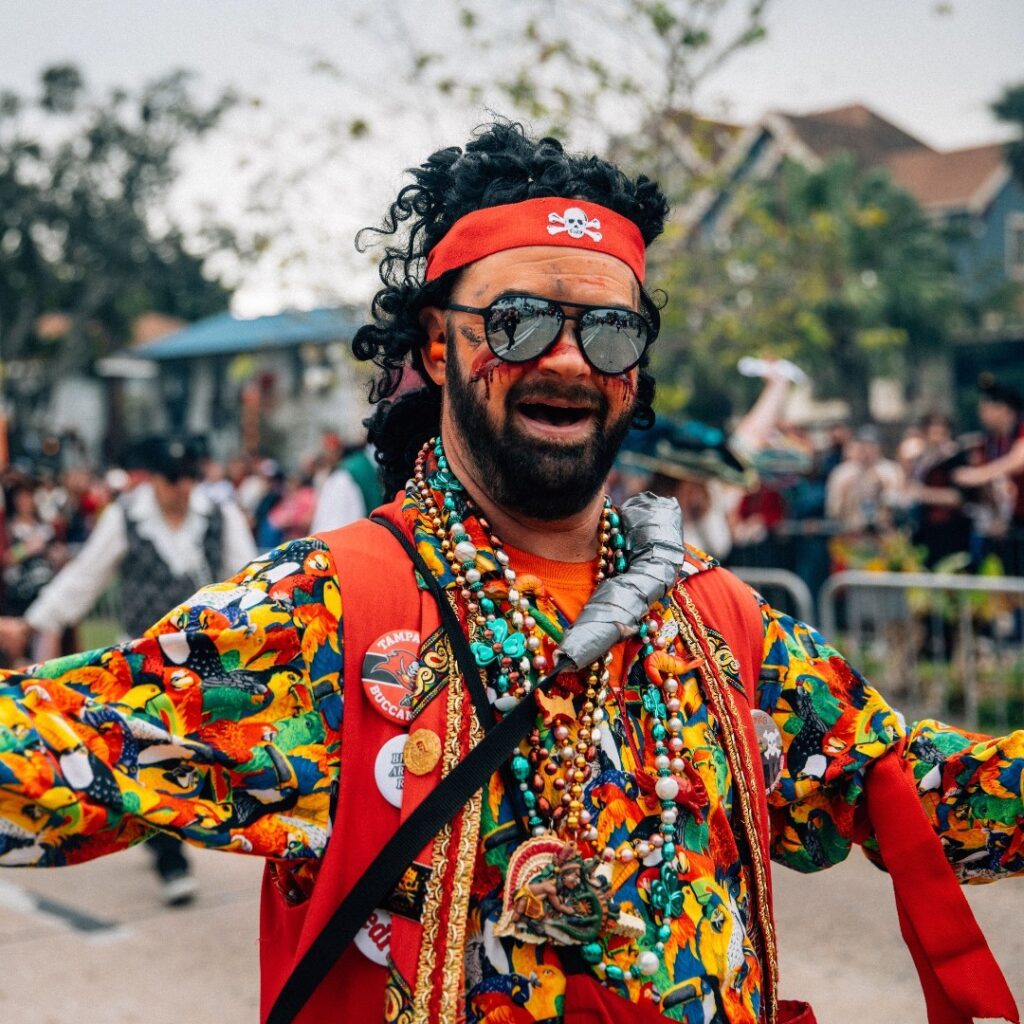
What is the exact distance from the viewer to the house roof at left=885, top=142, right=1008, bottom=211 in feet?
140

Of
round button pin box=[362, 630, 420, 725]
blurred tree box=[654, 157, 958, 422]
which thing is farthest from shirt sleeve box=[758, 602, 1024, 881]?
blurred tree box=[654, 157, 958, 422]

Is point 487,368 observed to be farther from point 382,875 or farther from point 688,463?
point 688,463

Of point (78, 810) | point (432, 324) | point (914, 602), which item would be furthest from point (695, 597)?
point (914, 602)

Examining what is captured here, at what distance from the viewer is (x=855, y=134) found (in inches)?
1950

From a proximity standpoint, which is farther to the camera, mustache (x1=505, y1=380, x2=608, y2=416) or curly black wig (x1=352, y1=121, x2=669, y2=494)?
curly black wig (x1=352, y1=121, x2=669, y2=494)

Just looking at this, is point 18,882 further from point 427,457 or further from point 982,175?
point 982,175

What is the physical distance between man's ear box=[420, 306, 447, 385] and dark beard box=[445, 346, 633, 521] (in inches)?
5.9

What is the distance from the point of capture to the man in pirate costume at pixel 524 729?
1.77 metres

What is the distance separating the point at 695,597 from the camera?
2.21 m

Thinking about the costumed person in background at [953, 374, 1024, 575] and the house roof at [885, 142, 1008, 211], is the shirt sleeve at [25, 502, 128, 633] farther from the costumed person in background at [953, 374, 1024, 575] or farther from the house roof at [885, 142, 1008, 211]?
the house roof at [885, 142, 1008, 211]

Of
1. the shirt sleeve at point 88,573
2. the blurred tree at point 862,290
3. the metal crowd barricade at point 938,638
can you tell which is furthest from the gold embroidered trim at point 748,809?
the blurred tree at point 862,290

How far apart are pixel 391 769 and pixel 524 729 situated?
0.65 ft

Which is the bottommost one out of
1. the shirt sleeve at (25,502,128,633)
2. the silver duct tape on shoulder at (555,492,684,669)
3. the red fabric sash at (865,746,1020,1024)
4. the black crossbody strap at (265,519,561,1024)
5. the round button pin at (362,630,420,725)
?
the shirt sleeve at (25,502,128,633)

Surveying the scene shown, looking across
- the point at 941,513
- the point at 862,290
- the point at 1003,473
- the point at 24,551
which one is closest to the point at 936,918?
the point at 1003,473
